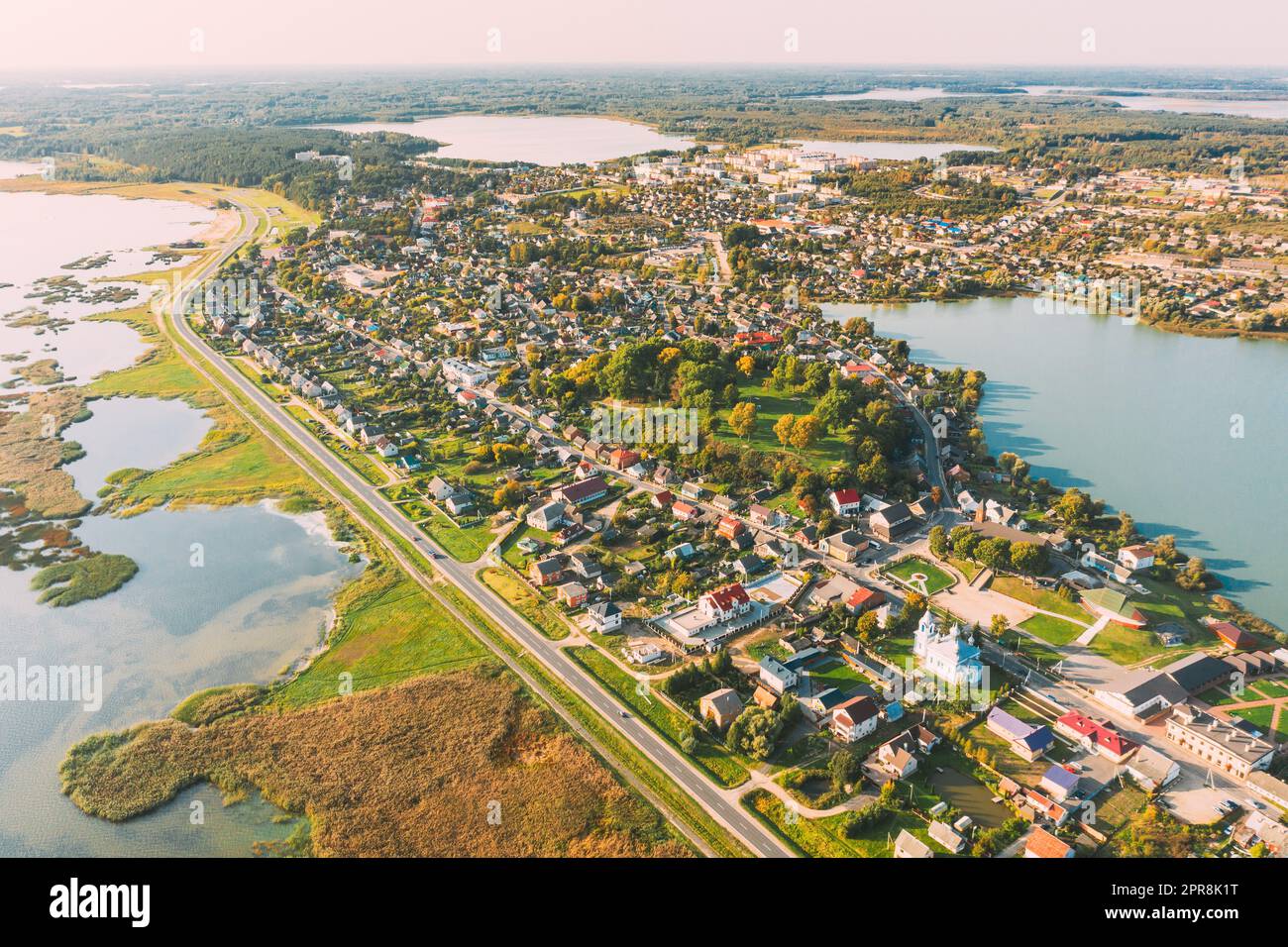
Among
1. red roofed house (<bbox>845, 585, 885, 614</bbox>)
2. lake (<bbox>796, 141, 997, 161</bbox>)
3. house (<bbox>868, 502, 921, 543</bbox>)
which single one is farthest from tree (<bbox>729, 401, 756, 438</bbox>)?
lake (<bbox>796, 141, 997, 161</bbox>)

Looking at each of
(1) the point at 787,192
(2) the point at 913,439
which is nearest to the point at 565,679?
(2) the point at 913,439

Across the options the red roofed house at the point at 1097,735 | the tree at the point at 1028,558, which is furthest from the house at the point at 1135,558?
the red roofed house at the point at 1097,735

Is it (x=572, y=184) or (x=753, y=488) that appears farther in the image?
(x=572, y=184)

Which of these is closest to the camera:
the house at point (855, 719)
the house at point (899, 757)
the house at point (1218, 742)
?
the house at point (1218, 742)

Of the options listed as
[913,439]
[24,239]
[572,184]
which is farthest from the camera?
[572,184]

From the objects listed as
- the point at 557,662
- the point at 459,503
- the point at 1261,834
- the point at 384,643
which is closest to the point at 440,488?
the point at 459,503

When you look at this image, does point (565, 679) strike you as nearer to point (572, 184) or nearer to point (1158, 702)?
point (1158, 702)

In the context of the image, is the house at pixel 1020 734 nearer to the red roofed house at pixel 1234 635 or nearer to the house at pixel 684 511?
the red roofed house at pixel 1234 635
